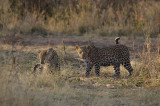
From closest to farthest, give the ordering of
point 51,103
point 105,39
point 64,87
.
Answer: point 51,103, point 64,87, point 105,39

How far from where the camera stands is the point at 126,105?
257 inches

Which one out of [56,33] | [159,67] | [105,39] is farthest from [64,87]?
[56,33]

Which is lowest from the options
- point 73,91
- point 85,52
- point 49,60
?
point 73,91

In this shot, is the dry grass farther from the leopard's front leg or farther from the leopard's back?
the leopard's front leg

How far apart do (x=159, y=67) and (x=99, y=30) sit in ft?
23.9

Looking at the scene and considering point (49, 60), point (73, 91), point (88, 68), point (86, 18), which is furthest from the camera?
point (86, 18)

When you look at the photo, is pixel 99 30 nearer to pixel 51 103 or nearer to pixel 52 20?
pixel 52 20

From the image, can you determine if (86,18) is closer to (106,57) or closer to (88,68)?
(106,57)

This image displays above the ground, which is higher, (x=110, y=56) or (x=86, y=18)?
(x=86, y=18)

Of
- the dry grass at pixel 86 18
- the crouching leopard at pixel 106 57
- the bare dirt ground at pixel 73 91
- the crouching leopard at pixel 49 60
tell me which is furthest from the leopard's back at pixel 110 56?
the dry grass at pixel 86 18

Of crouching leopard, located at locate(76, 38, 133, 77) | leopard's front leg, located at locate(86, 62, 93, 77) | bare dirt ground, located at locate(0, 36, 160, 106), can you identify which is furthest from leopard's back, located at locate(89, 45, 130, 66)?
bare dirt ground, located at locate(0, 36, 160, 106)

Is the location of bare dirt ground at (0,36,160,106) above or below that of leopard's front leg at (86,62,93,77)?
below

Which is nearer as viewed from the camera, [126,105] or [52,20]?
[126,105]

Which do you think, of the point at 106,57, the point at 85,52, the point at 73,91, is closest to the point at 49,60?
the point at 85,52
